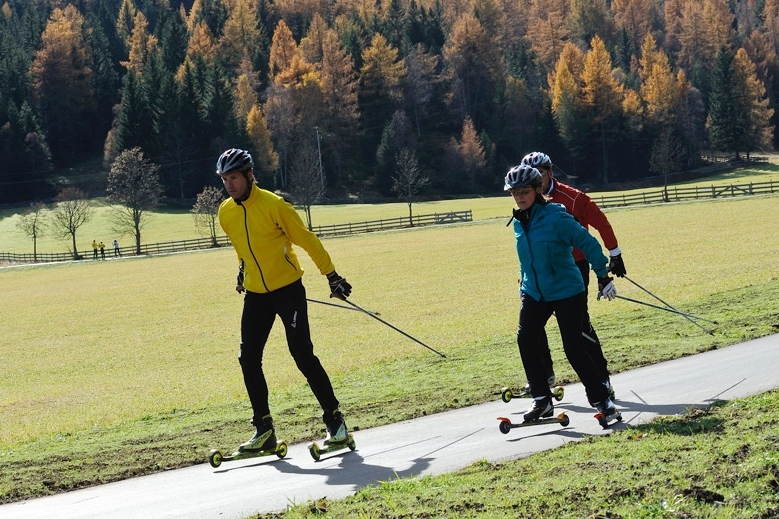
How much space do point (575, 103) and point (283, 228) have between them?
121365 millimetres

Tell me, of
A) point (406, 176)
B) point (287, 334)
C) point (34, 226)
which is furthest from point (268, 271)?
point (406, 176)

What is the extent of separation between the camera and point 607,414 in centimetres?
857

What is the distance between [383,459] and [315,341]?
569 inches

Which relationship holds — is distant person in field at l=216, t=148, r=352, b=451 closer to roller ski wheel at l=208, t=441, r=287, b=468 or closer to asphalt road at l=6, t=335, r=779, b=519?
roller ski wheel at l=208, t=441, r=287, b=468

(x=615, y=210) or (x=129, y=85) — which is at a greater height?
(x=129, y=85)

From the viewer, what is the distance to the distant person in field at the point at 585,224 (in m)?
9.50

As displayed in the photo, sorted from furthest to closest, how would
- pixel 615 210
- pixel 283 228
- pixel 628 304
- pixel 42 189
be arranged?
1. pixel 42 189
2. pixel 615 210
3. pixel 628 304
4. pixel 283 228

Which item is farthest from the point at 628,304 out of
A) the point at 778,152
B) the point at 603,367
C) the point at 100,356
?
the point at 778,152

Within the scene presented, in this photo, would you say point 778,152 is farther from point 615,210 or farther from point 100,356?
point 100,356

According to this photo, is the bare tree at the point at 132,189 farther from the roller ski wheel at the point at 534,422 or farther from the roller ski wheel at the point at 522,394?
the roller ski wheel at the point at 534,422

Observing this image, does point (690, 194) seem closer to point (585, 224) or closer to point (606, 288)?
point (585, 224)

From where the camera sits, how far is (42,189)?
120 meters

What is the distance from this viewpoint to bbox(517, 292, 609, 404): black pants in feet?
28.8

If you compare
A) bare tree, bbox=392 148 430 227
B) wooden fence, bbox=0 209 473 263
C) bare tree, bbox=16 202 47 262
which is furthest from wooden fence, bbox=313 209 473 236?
bare tree, bbox=16 202 47 262
